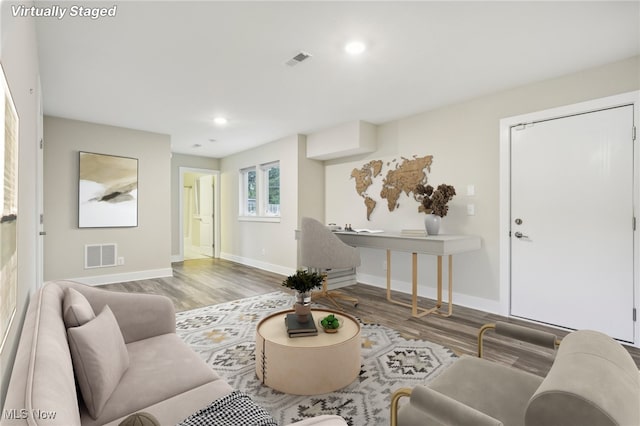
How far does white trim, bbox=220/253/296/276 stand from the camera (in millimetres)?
5352

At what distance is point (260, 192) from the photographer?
240 inches

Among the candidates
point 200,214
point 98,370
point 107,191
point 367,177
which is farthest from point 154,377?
point 200,214

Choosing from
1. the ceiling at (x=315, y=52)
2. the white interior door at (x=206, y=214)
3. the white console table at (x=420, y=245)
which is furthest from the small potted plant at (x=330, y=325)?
the white interior door at (x=206, y=214)

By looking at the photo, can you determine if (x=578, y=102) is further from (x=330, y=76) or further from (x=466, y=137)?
(x=330, y=76)

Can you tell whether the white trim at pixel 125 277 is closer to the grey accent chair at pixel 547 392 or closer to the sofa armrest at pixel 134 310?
→ the sofa armrest at pixel 134 310

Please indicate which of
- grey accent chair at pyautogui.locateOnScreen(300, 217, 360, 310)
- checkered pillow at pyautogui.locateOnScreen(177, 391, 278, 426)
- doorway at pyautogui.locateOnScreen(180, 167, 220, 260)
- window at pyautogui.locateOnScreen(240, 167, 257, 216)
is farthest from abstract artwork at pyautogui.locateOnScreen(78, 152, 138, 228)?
checkered pillow at pyautogui.locateOnScreen(177, 391, 278, 426)

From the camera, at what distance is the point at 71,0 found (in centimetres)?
196

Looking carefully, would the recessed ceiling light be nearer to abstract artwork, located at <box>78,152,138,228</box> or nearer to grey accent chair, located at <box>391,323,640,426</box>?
grey accent chair, located at <box>391,323,640,426</box>

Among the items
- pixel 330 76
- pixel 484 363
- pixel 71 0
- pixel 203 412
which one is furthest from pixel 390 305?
pixel 71 0

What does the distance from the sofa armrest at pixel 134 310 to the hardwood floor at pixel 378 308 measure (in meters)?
1.84

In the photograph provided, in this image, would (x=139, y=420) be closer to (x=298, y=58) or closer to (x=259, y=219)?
(x=298, y=58)

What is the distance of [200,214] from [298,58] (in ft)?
21.2

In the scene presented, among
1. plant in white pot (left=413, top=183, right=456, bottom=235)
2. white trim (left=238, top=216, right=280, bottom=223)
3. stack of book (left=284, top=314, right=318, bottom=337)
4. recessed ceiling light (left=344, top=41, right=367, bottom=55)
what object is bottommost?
stack of book (left=284, top=314, right=318, bottom=337)

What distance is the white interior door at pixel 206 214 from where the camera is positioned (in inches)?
298
